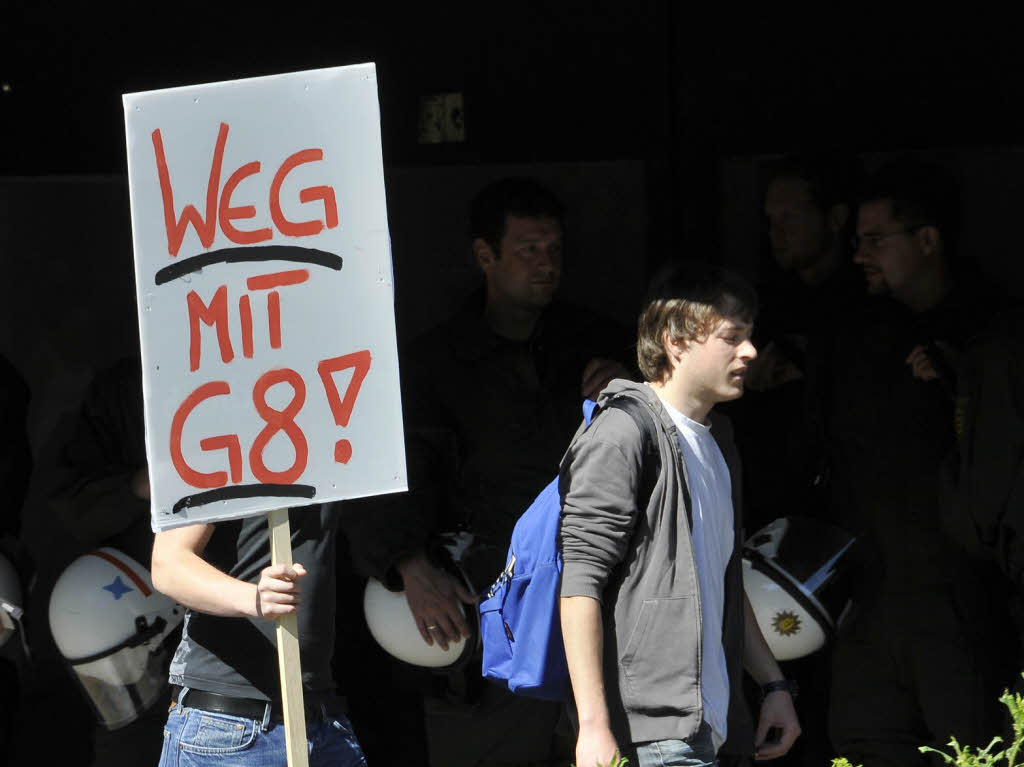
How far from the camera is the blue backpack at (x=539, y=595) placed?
2.86 metres

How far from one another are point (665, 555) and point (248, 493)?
0.75 metres

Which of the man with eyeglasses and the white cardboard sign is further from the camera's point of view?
the man with eyeglasses

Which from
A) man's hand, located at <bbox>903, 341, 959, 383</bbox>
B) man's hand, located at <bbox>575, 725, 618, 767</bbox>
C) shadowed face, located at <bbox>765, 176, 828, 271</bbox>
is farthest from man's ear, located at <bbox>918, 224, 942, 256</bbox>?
man's hand, located at <bbox>575, 725, 618, 767</bbox>

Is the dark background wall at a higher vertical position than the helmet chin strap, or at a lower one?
higher

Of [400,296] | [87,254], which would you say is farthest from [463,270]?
[87,254]

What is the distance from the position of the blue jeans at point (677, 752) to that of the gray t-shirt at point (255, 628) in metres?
0.59

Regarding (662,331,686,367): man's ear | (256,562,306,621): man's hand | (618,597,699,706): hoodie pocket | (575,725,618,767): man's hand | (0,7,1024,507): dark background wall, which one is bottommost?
(575,725,618,767): man's hand

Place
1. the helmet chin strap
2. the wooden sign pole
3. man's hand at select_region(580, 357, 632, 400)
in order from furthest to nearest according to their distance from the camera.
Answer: man's hand at select_region(580, 357, 632, 400)
the helmet chin strap
the wooden sign pole

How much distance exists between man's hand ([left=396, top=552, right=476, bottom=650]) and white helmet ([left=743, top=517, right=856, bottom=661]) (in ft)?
2.31

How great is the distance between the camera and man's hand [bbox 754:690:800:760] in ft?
10.2

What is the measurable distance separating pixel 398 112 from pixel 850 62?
1.45 m

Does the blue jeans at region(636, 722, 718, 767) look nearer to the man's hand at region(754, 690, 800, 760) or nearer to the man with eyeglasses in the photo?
the man's hand at region(754, 690, 800, 760)

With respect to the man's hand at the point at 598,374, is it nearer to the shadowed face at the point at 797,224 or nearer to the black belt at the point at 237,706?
the shadowed face at the point at 797,224

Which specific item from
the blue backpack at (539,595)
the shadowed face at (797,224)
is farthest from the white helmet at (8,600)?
the shadowed face at (797,224)
